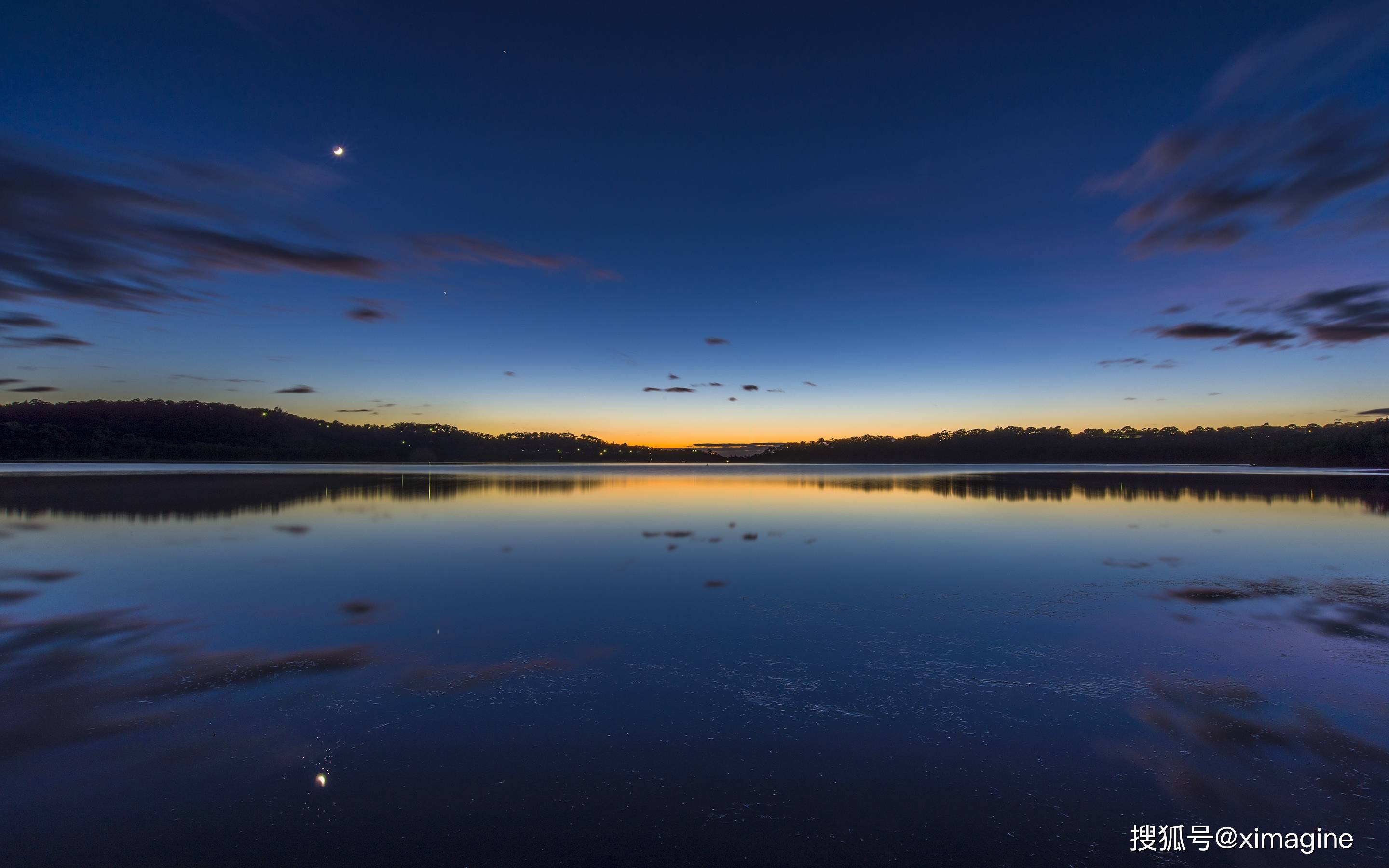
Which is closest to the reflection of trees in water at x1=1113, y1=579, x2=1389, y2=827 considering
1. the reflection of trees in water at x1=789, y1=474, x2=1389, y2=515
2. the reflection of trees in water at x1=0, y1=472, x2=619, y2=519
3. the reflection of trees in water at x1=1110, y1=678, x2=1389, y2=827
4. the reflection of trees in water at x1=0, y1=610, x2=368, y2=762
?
the reflection of trees in water at x1=1110, y1=678, x2=1389, y2=827

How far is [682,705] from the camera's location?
Answer: 5.86m

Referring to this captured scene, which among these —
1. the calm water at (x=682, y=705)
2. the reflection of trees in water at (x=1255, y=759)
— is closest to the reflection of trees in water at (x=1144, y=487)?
the calm water at (x=682, y=705)

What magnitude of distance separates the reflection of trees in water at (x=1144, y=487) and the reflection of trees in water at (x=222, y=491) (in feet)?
65.1

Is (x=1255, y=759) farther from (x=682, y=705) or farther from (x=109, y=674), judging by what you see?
(x=109, y=674)

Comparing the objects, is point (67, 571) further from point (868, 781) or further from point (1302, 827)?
point (1302, 827)

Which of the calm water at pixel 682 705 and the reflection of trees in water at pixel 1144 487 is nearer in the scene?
the calm water at pixel 682 705

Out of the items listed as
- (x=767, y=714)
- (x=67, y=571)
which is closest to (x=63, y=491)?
(x=67, y=571)

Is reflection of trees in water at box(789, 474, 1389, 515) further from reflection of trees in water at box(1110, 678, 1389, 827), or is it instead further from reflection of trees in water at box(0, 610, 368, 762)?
reflection of trees in water at box(0, 610, 368, 762)

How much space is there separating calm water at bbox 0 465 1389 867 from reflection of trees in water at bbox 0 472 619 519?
35.2 ft

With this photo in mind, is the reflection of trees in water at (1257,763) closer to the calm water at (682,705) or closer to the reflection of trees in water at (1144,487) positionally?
the calm water at (682,705)

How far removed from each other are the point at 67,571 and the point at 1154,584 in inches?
756

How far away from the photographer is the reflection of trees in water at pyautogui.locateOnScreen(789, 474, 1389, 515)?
97.4 feet

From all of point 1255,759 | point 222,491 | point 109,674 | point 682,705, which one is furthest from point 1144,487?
point 222,491

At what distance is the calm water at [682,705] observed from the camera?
397 cm
